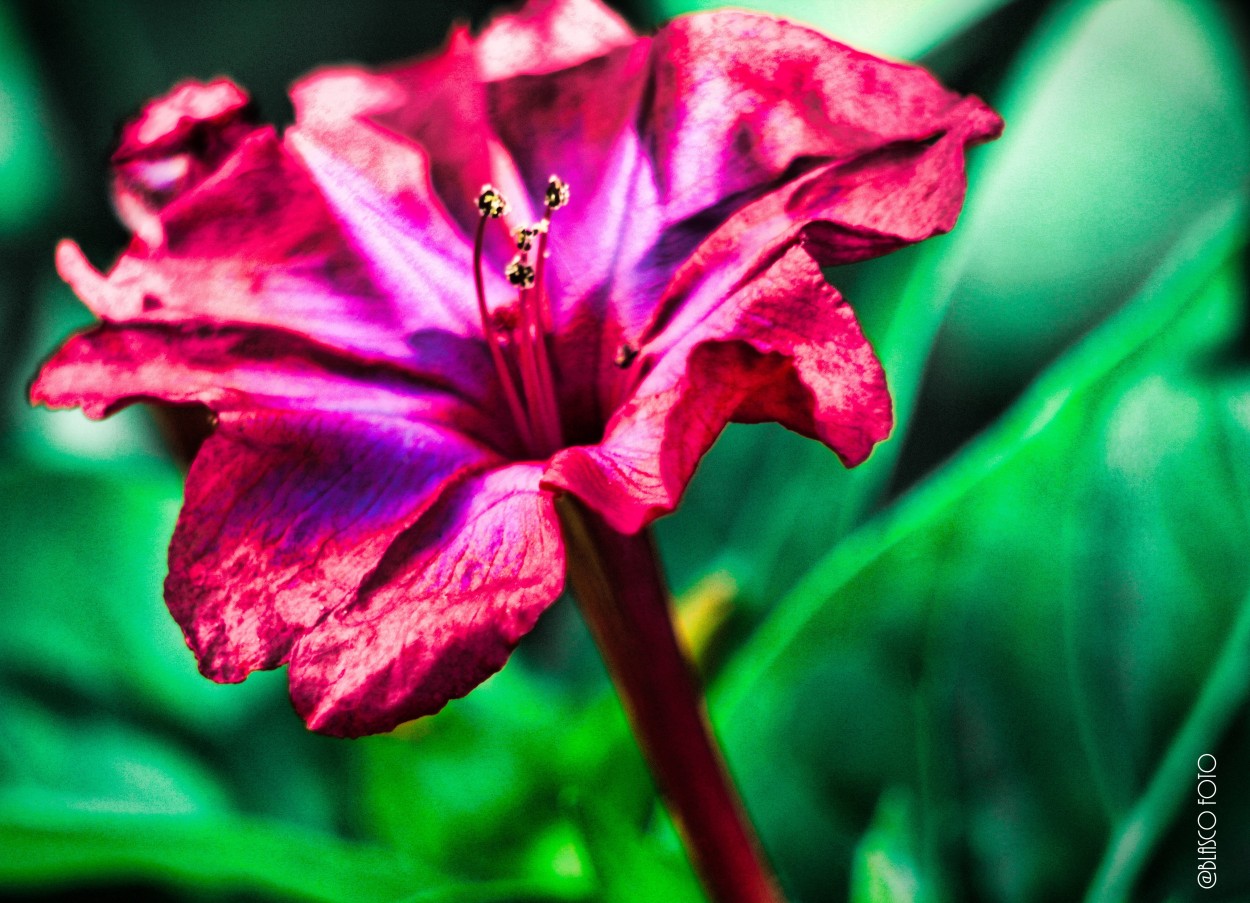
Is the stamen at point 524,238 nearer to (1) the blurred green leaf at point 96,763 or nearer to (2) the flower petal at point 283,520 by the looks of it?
(2) the flower petal at point 283,520

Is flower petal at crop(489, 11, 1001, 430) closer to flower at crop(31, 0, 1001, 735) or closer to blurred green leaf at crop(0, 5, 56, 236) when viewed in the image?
flower at crop(31, 0, 1001, 735)

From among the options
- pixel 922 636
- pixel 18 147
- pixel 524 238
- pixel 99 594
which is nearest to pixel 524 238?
pixel 524 238

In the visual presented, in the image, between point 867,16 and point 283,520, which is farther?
point 867,16

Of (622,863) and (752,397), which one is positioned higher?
(752,397)

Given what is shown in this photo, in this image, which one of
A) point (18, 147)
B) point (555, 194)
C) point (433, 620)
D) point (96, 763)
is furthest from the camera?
point (18, 147)

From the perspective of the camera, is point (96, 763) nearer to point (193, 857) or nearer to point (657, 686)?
point (193, 857)

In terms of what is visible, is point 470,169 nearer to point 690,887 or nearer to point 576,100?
point 576,100

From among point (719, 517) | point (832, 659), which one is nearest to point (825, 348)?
point (832, 659)
